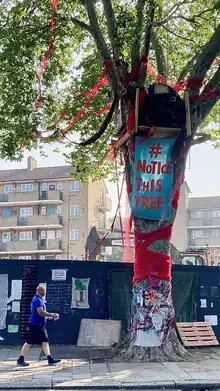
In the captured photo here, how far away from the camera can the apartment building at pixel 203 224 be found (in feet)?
235

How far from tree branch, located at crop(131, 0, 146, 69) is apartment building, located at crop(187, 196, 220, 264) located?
61652 millimetres

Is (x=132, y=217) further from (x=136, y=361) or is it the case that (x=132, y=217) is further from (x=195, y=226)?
(x=195, y=226)

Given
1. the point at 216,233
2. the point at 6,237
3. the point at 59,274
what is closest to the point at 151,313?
the point at 59,274

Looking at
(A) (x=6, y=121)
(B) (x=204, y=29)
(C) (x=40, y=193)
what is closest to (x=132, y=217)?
(A) (x=6, y=121)

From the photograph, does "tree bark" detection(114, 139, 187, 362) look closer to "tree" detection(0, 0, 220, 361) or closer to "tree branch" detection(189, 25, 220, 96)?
"tree" detection(0, 0, 220, 361)

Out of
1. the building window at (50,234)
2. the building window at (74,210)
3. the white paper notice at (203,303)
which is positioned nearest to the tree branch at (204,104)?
the white paper notice at (203,303)

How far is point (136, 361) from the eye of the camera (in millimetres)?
9992

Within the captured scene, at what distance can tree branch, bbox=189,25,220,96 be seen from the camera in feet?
Answer: 35.9

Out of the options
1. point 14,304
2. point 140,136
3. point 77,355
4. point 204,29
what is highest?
point 204,29

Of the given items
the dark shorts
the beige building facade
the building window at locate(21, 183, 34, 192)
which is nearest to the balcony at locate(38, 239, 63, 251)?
the building window at locate(21, 183, 34, 192)

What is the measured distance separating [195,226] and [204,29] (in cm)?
5935

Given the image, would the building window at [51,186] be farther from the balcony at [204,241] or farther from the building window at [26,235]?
the balcony at [204,241]

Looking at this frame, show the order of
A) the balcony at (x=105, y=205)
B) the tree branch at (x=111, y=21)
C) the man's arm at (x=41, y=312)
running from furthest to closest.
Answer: the balcony at (x=105, y=205) → the tree branch at (x=111, y=21) → the man's arm at (x=41, y=312)

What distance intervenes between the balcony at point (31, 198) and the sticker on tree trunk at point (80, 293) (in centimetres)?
4190
